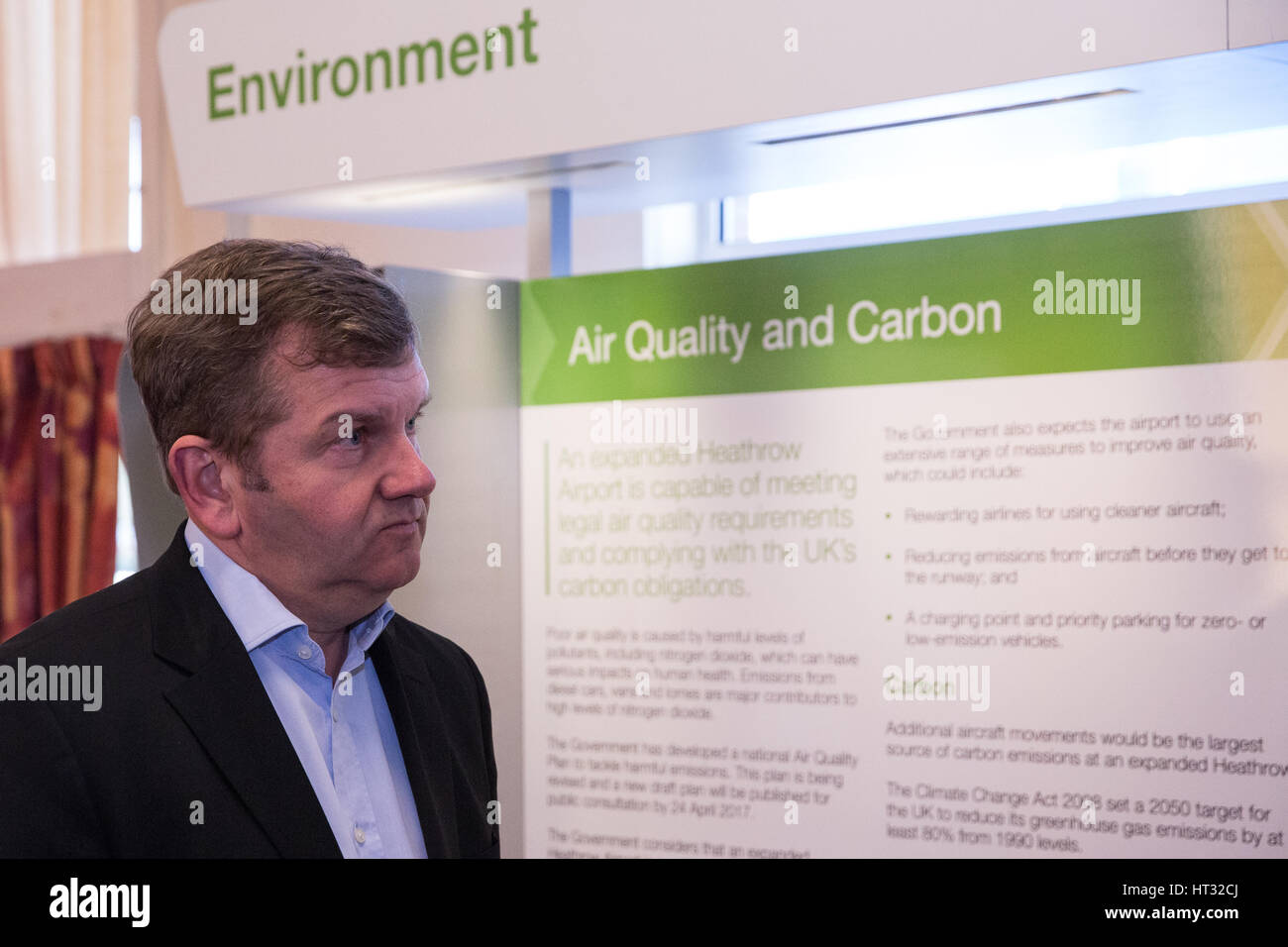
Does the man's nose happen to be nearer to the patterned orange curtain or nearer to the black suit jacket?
the black suit jacket

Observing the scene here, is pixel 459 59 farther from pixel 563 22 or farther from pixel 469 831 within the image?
pixel 469 831

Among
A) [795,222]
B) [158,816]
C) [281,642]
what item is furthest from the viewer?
[795,222]

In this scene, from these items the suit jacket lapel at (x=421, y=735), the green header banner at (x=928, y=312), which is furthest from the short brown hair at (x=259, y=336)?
the green header banner at (x=928, y=312)

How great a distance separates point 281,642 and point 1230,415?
1.83m

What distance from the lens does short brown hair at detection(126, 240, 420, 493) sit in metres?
1.67

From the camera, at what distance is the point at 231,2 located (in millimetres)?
3668

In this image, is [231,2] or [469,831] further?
[231,2]

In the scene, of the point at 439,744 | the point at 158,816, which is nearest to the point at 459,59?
the point at 439,744

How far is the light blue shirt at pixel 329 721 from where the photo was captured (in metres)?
1.65

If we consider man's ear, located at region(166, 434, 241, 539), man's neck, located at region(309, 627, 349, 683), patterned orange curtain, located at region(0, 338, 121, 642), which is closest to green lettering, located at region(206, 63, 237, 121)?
man's ear, located at region(166, 434, 241, 539)

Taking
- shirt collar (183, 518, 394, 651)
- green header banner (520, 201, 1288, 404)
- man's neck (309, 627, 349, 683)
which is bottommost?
man's neck (309, 627, 349, 683)

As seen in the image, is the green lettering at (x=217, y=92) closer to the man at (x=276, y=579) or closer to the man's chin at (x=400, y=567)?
the man at (x=276, y=579)

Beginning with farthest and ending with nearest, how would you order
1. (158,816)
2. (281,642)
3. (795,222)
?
1. (795,222)
2. (281,642)
3. (158,816)

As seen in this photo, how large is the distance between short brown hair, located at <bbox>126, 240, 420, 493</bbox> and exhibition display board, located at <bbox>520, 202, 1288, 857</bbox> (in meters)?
1.60
